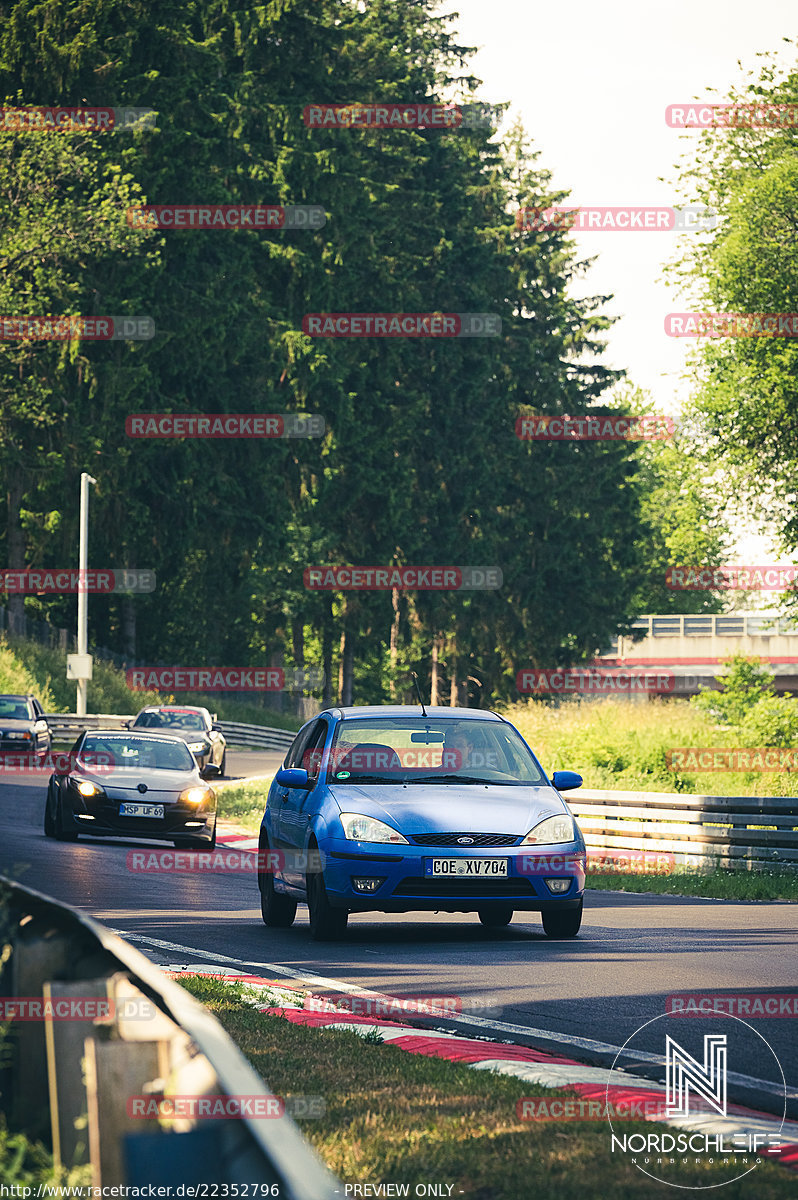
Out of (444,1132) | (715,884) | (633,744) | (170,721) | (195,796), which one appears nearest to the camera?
(444,1132)

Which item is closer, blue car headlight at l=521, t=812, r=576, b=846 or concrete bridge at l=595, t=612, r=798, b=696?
blue car headlight at l=521, t=812, r=576, b=846

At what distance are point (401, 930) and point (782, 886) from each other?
6056mm

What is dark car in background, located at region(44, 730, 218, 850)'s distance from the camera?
21531mm

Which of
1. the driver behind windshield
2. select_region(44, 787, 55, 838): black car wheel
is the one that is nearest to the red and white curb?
the driver behind windshield

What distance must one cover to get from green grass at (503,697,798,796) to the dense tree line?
48.9 ft

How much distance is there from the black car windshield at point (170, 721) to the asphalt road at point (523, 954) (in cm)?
2025

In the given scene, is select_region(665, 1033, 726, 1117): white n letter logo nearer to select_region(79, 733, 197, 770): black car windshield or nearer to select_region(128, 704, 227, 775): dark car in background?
select_region(79, 733, 197, 770): black car windshield

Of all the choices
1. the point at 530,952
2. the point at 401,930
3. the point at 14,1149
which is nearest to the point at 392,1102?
the point at 14,1149

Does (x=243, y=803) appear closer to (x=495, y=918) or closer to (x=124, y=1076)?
(x=495, y=918)

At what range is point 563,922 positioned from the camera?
13.4 meters

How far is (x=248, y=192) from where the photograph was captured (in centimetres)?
6588

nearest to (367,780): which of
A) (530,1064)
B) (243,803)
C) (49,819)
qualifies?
(530,1064)

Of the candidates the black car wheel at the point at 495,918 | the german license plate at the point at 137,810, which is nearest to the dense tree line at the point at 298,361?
the german license plate at the point at 137,810

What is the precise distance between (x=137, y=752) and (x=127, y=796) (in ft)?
3.74
